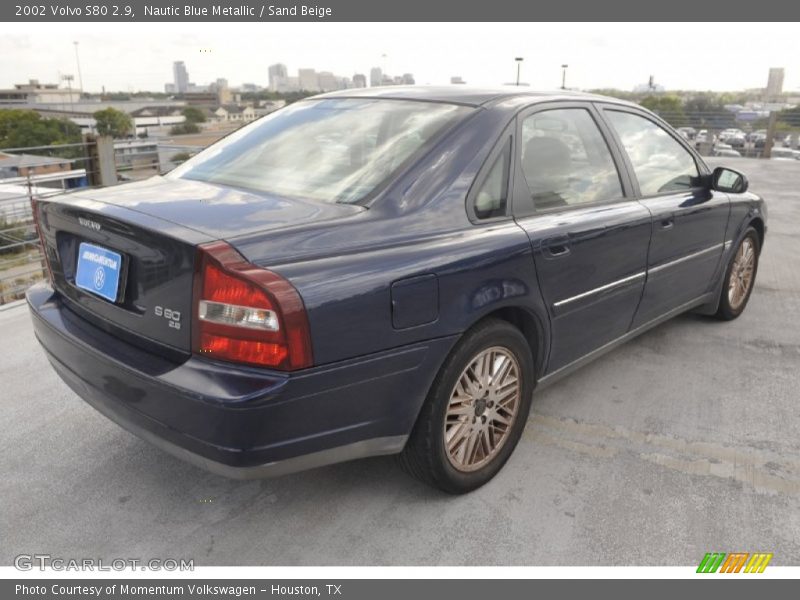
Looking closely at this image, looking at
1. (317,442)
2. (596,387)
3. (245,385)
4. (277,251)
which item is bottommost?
(596,387)

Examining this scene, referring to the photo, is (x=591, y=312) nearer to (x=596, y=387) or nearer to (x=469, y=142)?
(x=596, y=387)

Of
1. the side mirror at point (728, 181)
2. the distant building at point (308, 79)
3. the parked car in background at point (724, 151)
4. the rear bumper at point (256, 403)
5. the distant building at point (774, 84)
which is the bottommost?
the parked car in background at point (724, 151)

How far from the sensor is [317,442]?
2.12 m

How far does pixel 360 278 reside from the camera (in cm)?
208

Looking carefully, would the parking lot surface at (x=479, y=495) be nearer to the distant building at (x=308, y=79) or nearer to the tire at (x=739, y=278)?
the tire at (x=739, y=278)

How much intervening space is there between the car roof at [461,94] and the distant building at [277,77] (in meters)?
4.41

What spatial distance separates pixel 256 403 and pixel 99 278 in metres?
0.87

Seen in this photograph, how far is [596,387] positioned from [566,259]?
1124mm

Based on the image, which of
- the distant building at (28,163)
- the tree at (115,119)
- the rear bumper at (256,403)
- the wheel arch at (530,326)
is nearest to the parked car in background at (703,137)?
the distant building at (28,163)

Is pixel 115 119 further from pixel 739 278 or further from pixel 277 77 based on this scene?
pixel 739 278

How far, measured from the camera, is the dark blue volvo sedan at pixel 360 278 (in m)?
1.98

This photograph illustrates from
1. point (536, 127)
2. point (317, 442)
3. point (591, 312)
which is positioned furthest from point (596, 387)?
point (317, 442)

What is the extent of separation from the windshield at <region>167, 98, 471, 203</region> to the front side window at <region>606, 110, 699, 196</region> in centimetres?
122

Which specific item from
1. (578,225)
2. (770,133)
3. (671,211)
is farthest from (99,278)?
(770,133)
